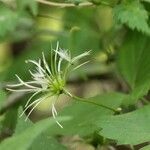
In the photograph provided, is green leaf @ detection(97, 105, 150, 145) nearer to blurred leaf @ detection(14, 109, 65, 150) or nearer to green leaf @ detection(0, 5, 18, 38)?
blurred leaf @ detection(14, 109, 65, 150)

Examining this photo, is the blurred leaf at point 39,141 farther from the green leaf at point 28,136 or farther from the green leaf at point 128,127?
the green leaf at point 28,136

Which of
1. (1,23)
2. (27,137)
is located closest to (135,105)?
(1,23)

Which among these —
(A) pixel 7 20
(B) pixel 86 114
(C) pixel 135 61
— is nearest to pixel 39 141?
(B) pixel 86 114

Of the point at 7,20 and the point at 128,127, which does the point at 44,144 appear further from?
the point at 7,20

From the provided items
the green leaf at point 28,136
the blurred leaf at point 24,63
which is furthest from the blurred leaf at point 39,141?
the blurred leaf at point 24,63

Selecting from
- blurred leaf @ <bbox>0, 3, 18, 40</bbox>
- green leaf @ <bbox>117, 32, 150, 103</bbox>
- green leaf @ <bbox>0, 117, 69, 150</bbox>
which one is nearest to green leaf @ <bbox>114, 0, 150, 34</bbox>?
green leaf @ <bbox>117, 32, 150, 103</bbox>

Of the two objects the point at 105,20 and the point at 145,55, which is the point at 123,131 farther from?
the point at 105,20
